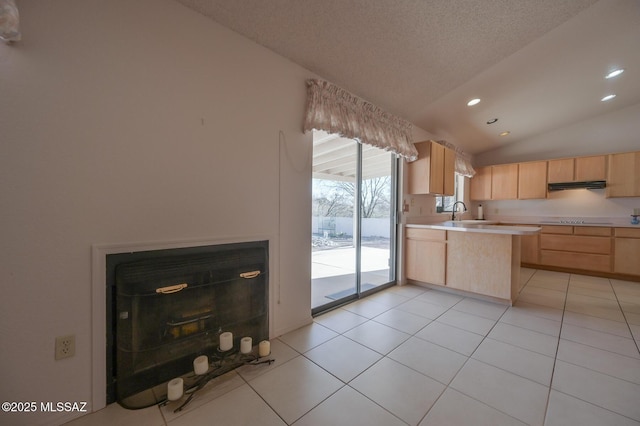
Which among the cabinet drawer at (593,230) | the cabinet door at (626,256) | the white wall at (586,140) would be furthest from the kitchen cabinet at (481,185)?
the cabinet door at (626,256)

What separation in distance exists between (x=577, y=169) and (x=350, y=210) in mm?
4604

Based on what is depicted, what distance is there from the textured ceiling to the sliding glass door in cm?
71

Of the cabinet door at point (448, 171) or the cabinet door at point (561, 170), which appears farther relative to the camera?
the cabinet door at point (561, 170)

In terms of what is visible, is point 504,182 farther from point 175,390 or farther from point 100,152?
point 100,152

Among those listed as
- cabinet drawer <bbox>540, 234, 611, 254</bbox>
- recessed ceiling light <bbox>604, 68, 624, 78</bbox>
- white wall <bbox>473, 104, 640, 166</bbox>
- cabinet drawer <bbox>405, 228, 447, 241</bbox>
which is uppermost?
recessed ceiling light <bbox>604, 68, 624, 78</bbox>

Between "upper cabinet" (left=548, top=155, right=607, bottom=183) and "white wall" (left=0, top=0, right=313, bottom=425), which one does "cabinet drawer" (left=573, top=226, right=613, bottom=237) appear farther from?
"white wall" (left=0, top=0, right=313, bottom=425)

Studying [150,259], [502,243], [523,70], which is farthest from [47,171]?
[523,70]

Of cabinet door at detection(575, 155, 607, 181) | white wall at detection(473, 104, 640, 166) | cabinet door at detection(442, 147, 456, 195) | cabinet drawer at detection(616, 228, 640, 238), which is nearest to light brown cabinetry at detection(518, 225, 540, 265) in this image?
cabinet drawer at detection(616, 228, 640, 238)

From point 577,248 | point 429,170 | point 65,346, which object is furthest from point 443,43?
point 577,248

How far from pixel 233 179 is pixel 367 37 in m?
1.64

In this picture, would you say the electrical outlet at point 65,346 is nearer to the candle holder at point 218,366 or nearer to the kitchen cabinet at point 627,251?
the candle holder at point 218,366

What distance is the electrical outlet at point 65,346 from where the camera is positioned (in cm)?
127

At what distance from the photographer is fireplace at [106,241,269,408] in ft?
4.64

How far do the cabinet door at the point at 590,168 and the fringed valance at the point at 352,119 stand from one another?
3642mm
